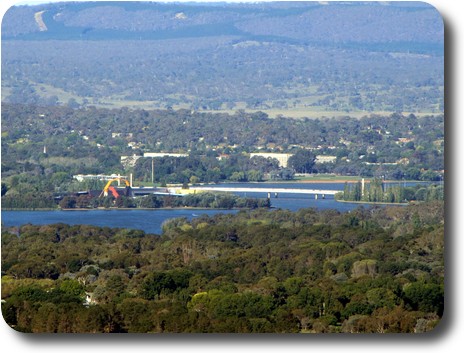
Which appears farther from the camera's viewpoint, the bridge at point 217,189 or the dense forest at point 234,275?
the bridge at point 217,189

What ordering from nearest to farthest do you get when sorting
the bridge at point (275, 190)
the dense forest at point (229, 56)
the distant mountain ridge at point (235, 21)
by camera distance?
the distant mountain ridge at point (235, 21), the dense forest at point (229, 56), the bridge at point (275, 190)

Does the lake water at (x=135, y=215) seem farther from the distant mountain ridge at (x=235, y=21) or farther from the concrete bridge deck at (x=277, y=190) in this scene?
the distant mountain ridge at (x=235, y=21)

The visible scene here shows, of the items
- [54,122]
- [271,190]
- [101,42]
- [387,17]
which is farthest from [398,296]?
[54,122]

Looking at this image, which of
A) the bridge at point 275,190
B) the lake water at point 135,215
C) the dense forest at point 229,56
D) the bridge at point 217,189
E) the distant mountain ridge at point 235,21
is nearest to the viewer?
the distant mountain ridge at point 235,21

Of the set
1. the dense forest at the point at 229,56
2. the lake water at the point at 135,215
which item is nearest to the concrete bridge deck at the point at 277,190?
the lake water at the point at 135,215

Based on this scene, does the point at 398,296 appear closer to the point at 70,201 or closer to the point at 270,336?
the point at 270,336

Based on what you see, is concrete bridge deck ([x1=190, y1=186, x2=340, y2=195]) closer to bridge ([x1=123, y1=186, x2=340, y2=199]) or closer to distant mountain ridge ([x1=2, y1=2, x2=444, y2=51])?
bridge ([x1=123, y1=186, x2=340, y2=199])

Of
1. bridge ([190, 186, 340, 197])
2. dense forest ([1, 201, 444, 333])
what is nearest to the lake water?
bridge ([190, 186, 340, 197])
